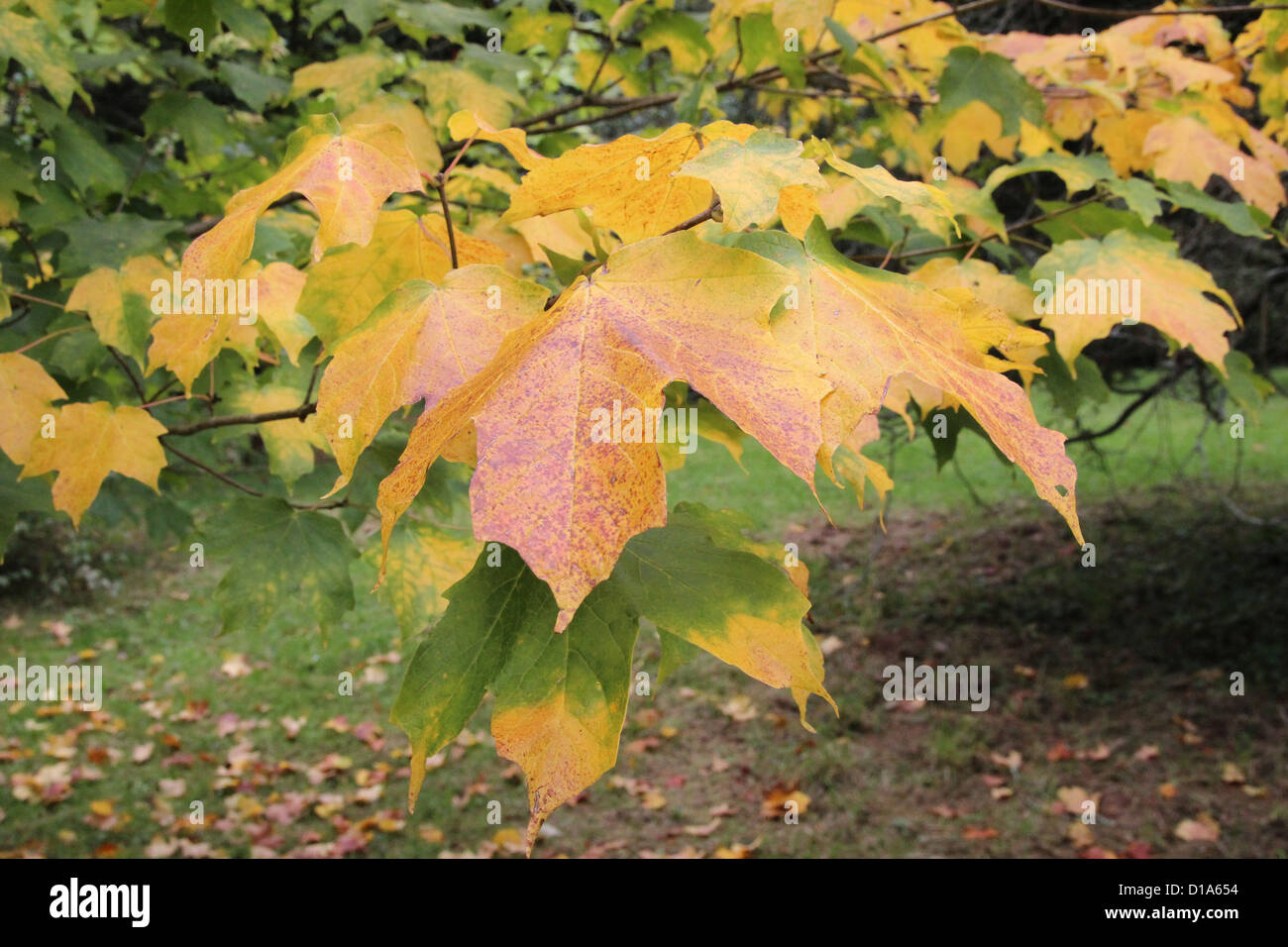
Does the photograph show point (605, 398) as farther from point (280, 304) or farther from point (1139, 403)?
point (1139, 403)

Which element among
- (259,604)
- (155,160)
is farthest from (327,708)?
(259,604)

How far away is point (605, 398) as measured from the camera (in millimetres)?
748

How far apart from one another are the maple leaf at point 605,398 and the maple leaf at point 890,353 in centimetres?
9

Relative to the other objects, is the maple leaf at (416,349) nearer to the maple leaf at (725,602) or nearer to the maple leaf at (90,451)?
the maple leaf at (725,602)

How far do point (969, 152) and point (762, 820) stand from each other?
3227 mm

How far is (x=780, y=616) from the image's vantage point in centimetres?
91

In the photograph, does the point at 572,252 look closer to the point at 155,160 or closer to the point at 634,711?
the point at 155,160

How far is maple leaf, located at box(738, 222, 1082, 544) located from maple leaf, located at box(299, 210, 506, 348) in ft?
1.68

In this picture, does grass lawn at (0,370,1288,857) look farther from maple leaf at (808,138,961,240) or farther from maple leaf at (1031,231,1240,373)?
maple leaf at (808,138,961,240)

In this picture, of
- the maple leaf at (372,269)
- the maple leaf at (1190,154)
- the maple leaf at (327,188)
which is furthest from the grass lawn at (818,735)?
the maple leaf at (327,188)

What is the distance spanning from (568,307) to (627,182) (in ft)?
0.81

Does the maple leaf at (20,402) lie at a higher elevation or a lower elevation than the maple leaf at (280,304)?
lower

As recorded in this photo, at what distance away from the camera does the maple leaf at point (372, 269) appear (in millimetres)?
1284

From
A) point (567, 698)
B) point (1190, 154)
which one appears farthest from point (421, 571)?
point (1190, 154)
